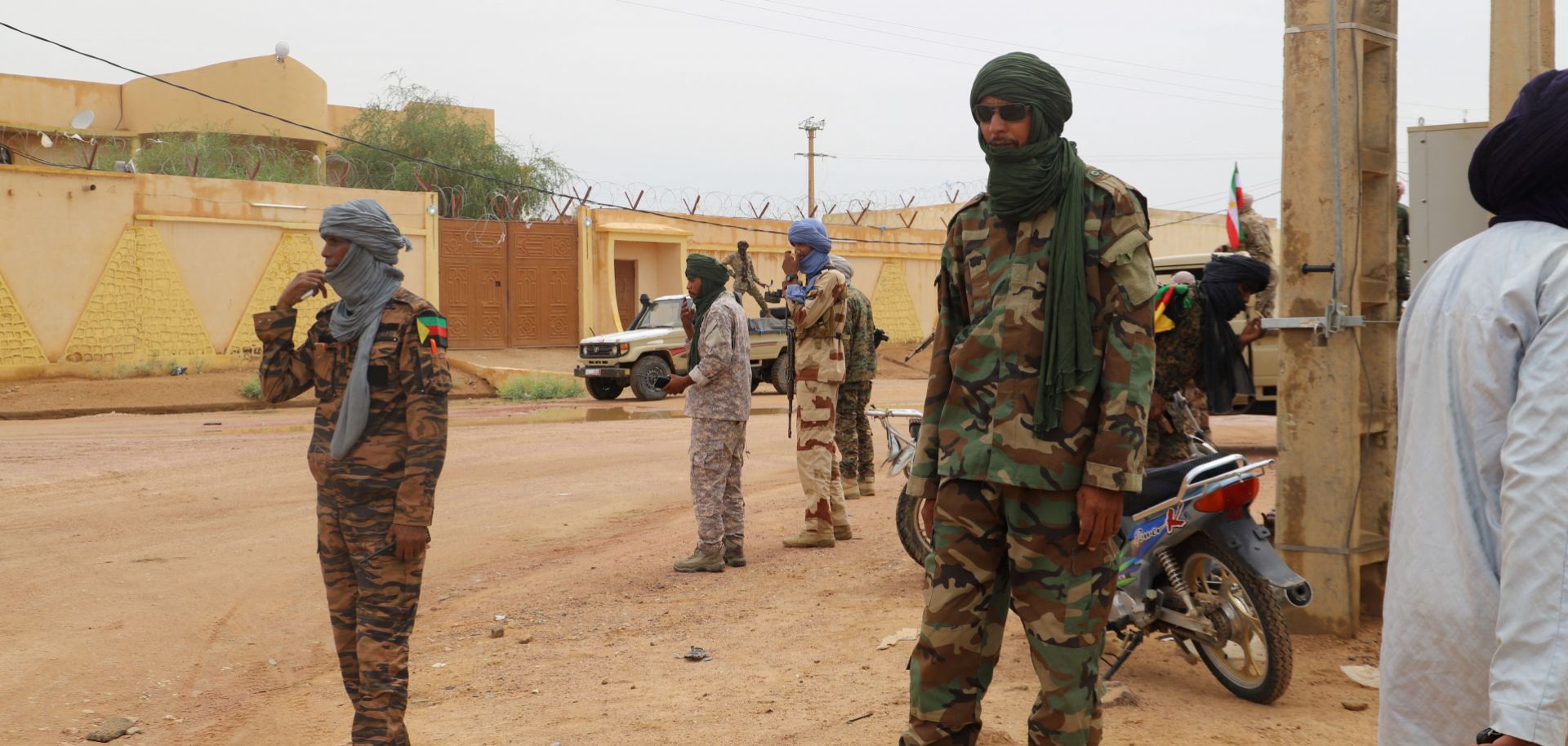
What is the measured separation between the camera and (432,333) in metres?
3.98

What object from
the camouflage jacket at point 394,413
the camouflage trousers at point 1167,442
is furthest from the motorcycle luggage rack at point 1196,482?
the camouflage jacket at point 394,413

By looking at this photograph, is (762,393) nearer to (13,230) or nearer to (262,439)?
(262,439)

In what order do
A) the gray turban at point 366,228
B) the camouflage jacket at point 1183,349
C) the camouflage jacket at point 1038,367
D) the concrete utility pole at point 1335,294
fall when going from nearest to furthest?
the camouflage jacket at point 1038,367, the gray turban at point 366,228, the concrete utility pole at point 1335,294, the camouflage jacket at point 1183,349

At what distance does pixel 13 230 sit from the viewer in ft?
68.1

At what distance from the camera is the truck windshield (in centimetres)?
1945

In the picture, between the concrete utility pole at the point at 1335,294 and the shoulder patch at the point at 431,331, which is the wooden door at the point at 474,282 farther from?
the concrete utility pole at the point at 1335,294

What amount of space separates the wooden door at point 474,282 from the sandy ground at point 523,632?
50.7 ft

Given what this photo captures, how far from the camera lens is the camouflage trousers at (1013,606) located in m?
2.94

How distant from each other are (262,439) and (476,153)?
22742mm

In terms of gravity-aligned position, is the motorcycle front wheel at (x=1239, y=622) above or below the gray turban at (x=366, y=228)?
below

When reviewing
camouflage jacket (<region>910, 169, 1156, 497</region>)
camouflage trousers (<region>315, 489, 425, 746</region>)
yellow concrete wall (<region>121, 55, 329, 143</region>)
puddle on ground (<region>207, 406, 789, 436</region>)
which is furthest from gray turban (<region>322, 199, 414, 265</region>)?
yellow concrete wall (<region>121, 55, 329, 143</region>)

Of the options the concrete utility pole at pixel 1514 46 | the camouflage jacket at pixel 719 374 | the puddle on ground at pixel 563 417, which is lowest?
the puddle on ground at pixel 563 417

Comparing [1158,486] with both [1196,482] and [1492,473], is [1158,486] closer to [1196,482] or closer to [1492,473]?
[1196,482]

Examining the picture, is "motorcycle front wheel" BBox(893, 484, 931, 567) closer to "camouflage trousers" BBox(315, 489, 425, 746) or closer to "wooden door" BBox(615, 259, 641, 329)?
"camouflage trousers" BBox(315, 489, 425, 746)
